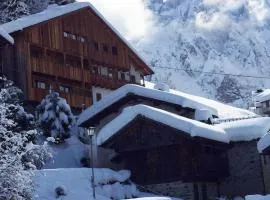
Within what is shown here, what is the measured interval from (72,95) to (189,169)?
15.7 metres

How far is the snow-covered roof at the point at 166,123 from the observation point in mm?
26906

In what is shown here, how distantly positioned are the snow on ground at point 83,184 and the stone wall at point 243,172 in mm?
4643

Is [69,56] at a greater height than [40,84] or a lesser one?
greater

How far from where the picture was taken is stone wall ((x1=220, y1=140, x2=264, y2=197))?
2938cm

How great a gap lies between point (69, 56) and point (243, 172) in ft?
56.8

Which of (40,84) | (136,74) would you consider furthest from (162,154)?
(136,74)

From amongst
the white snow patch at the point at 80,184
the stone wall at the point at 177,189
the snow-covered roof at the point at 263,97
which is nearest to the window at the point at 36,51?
the white snow patch at the point at 80,184

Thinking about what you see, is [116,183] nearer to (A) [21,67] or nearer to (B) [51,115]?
(B) [51,115]

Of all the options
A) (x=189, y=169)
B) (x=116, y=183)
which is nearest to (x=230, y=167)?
(x=189, y=169)

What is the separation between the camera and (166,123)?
2745cm

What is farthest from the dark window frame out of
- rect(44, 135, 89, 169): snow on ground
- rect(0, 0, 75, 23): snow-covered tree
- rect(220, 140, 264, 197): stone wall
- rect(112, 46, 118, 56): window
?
rect(220, 140, 264, 197): stone wall

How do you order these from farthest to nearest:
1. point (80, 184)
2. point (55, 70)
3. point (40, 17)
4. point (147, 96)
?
1. point (55, 70)
2. point (40, 17)
3. point (147, 96)
4. point (80, 184)

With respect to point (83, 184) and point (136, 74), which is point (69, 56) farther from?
point (83, 184)

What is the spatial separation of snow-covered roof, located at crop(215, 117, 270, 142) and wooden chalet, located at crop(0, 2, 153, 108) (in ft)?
40.9
